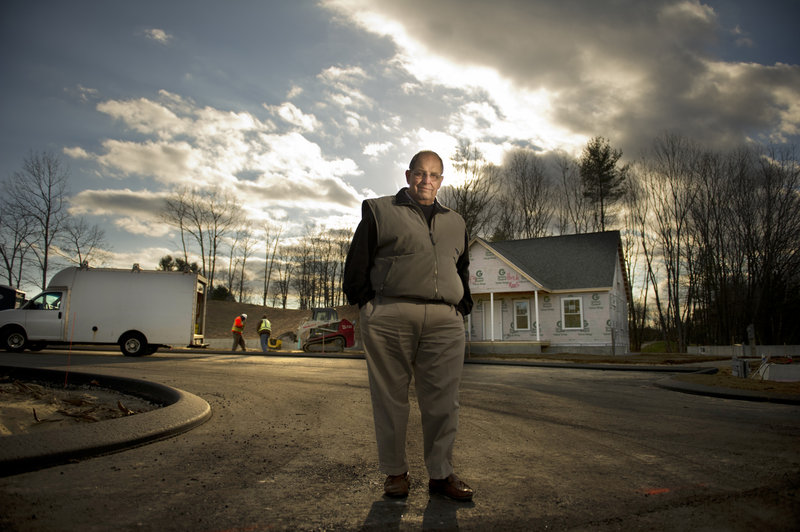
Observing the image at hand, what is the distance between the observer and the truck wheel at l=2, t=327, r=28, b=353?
17406 millimetres

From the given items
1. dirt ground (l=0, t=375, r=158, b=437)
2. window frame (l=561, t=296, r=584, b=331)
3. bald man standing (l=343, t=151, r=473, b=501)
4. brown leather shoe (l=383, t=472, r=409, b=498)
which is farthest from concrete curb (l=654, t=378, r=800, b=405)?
window frame (l=561, t=296, r=584, b=331)

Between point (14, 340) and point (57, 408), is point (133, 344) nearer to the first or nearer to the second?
point (14, 340)

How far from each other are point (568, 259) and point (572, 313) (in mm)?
4009

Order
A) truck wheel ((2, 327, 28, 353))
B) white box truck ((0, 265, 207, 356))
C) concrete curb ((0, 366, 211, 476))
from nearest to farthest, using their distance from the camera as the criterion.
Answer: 1. concrete curb ((0, 366, 211, 476))
2. truck wheel ((2, 327, 28, 353))
3. white box truck ((0, 265, 207, 356))

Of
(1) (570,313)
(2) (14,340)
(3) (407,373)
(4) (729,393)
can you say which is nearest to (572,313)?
(1) (570,313)

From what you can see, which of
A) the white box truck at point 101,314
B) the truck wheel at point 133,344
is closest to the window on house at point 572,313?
the white box truck at point 101,314

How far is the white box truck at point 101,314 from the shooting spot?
1752 cm

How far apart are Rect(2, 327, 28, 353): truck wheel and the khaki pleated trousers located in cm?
1969

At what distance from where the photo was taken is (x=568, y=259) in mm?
31359

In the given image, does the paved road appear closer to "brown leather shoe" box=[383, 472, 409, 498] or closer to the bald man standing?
"brown leather shoe" box=[383, 472, 409, 498]

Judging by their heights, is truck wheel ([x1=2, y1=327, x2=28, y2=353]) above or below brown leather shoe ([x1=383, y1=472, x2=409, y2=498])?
above

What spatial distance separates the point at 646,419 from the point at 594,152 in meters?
38.9

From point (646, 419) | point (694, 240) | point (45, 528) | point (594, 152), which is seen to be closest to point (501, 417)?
point (646, 419)

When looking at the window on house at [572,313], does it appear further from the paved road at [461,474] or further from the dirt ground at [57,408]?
the dirt ground at [57,408]
